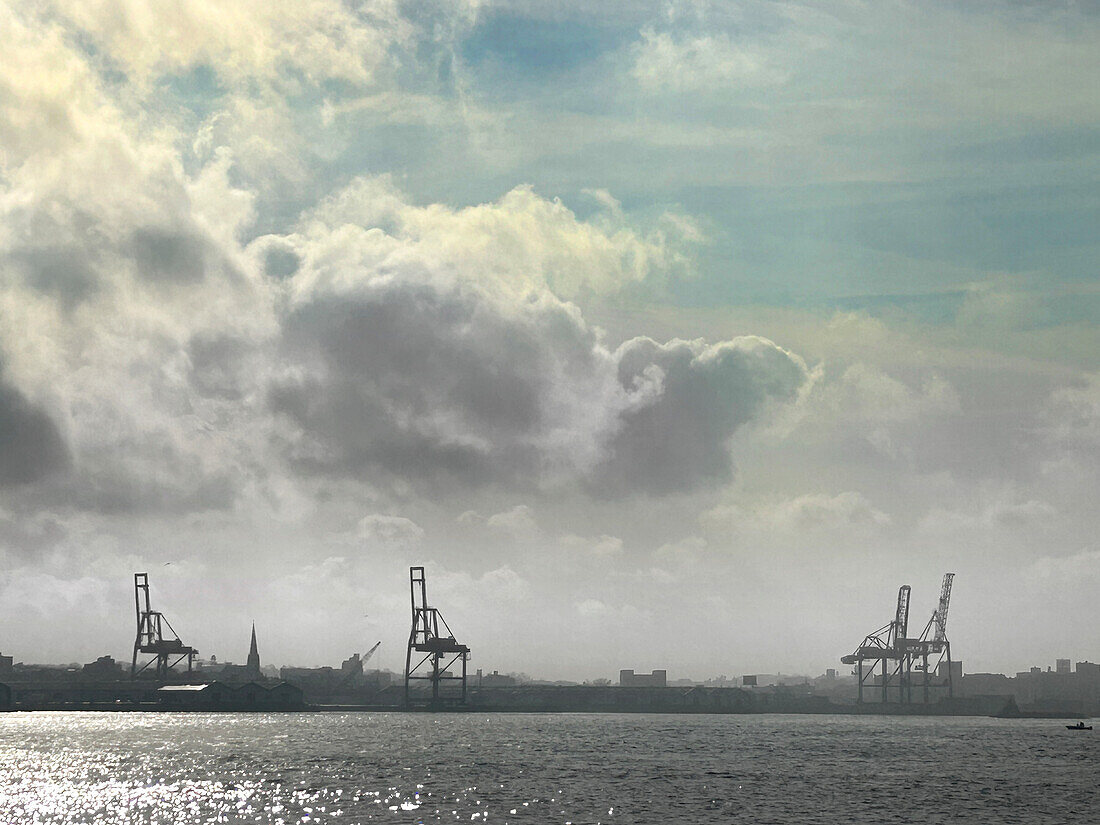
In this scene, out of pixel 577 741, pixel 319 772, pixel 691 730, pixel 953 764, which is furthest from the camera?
pixel 691 730

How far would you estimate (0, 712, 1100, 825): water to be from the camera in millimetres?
68625

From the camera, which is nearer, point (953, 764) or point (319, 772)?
point (319, 772)

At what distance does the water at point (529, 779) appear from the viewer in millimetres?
68625

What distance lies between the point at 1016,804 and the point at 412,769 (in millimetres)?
46162

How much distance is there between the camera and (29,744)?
13188 centimetres

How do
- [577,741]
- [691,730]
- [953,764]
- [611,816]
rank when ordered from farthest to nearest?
[691,730] → [577,741] → [953,764] → [611,816]

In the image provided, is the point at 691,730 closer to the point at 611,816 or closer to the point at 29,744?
the point at 29,744

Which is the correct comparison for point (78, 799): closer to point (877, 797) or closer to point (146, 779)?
point (146, 779)

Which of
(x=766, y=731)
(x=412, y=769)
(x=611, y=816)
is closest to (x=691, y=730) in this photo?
(x=766, y=731)

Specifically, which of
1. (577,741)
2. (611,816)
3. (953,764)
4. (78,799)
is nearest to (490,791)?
(611,816)

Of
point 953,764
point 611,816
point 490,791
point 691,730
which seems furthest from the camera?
point 691,730

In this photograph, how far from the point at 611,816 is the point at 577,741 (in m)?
78.3

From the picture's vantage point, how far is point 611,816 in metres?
67.0

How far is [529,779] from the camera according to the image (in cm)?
8906
